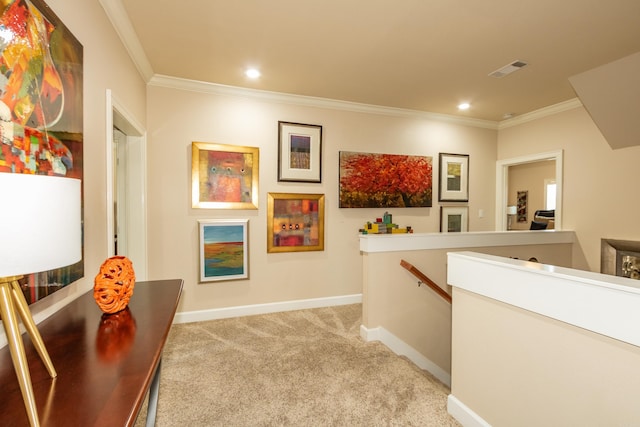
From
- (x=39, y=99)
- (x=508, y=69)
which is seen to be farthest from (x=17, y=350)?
(x=508, y=69)

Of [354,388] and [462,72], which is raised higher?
[462,72]

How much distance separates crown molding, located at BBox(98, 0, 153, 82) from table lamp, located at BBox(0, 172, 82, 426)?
1877mm

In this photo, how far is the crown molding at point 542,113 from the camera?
373 cm

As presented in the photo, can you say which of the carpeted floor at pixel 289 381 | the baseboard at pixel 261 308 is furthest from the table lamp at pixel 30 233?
the baseboard at pixel 261 308

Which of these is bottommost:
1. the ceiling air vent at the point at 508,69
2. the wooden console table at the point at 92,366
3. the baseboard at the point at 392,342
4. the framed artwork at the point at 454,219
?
the baseboard at the point at 392,342

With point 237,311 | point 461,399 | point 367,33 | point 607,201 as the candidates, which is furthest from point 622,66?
point 237,311

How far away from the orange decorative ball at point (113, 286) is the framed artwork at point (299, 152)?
92.8 inches

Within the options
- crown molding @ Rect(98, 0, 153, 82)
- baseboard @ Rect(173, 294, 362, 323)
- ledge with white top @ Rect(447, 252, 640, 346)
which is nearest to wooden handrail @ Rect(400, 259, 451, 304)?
ledge with white top @ Rect(447, 252, 640, 346)

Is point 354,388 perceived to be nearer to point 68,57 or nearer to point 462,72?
Result: point 68,57

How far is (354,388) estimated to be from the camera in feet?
6.69

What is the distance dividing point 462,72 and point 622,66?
1199 mm

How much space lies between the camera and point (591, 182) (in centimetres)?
365

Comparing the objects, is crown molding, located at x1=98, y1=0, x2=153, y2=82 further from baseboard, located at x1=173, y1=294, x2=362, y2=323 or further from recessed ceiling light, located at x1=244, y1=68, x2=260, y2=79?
baseboard, located at x1=173, y1=294, x2=362, y2=323

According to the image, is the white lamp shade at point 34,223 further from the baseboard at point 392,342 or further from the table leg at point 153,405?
the baseboard at point 392,342
